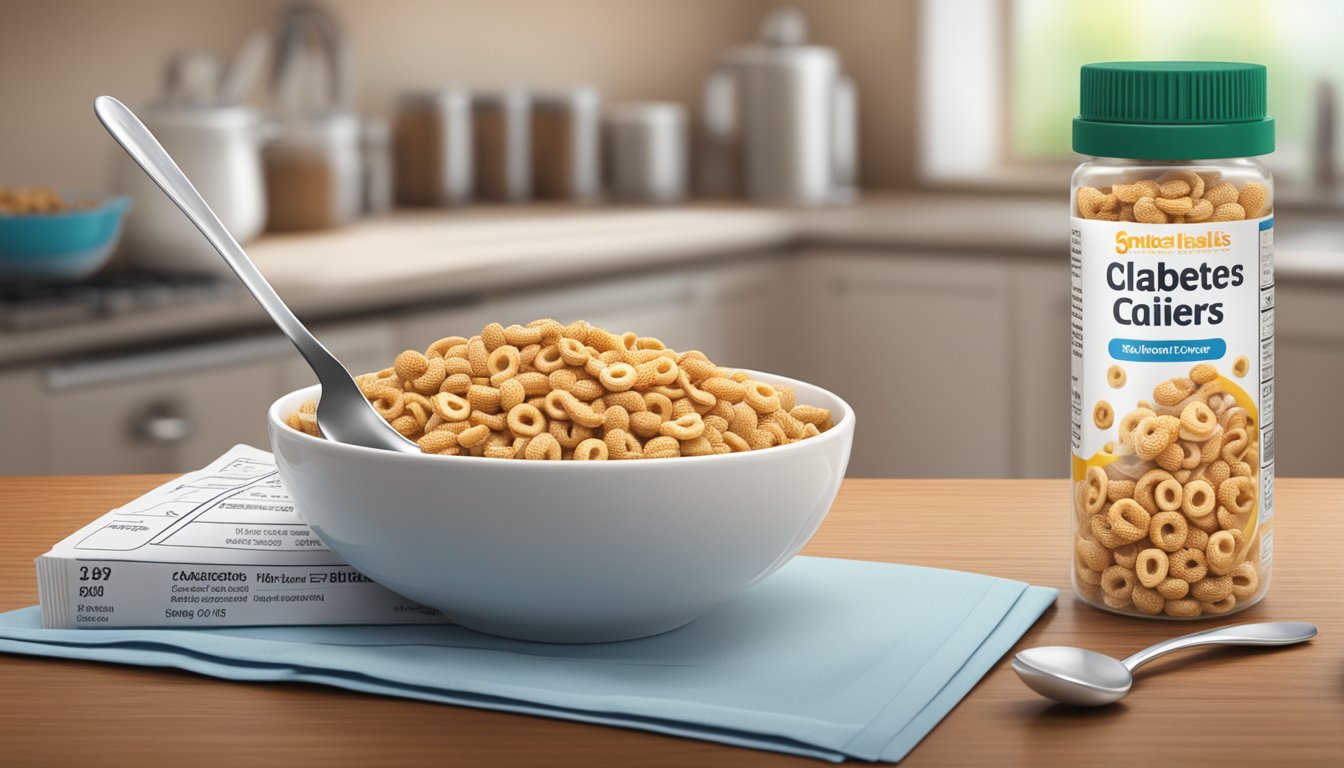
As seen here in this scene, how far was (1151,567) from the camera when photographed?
81 cm

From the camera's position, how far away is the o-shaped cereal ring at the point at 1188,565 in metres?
0.80

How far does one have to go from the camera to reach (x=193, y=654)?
78cm

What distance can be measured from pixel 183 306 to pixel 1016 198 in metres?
1.88

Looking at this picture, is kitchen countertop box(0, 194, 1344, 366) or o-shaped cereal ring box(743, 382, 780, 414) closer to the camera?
o-shaped cereal ring box(743, 382, 780, 414)

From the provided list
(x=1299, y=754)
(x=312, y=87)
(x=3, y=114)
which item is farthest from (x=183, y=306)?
(x=1299, y=754)

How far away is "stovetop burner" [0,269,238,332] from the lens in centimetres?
203

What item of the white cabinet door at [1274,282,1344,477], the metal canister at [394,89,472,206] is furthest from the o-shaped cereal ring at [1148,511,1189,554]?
the metal canister at [394,89,472,206]

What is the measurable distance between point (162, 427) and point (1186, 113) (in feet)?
5.42

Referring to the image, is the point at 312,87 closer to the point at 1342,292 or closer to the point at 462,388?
the point at 1342,292

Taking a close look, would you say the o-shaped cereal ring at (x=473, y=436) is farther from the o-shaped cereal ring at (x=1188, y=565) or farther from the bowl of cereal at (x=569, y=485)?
the o-shaped cereal ring at (x=1188, y=565)

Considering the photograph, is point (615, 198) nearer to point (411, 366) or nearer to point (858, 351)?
point (858, 351)

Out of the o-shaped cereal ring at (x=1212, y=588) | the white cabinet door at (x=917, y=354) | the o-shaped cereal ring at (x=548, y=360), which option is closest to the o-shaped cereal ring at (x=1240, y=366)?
the o-shaped cereal ring at (x=1212, y=588)

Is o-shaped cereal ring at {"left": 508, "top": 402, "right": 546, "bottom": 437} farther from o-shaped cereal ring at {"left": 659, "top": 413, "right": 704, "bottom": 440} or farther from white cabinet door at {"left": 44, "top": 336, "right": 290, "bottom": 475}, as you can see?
white cabinet door at {"left": 44, "top": 336, "right": 290, "bottom": 475}

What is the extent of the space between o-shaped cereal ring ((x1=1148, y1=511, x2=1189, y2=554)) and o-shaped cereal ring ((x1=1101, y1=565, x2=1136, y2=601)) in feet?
0.09
